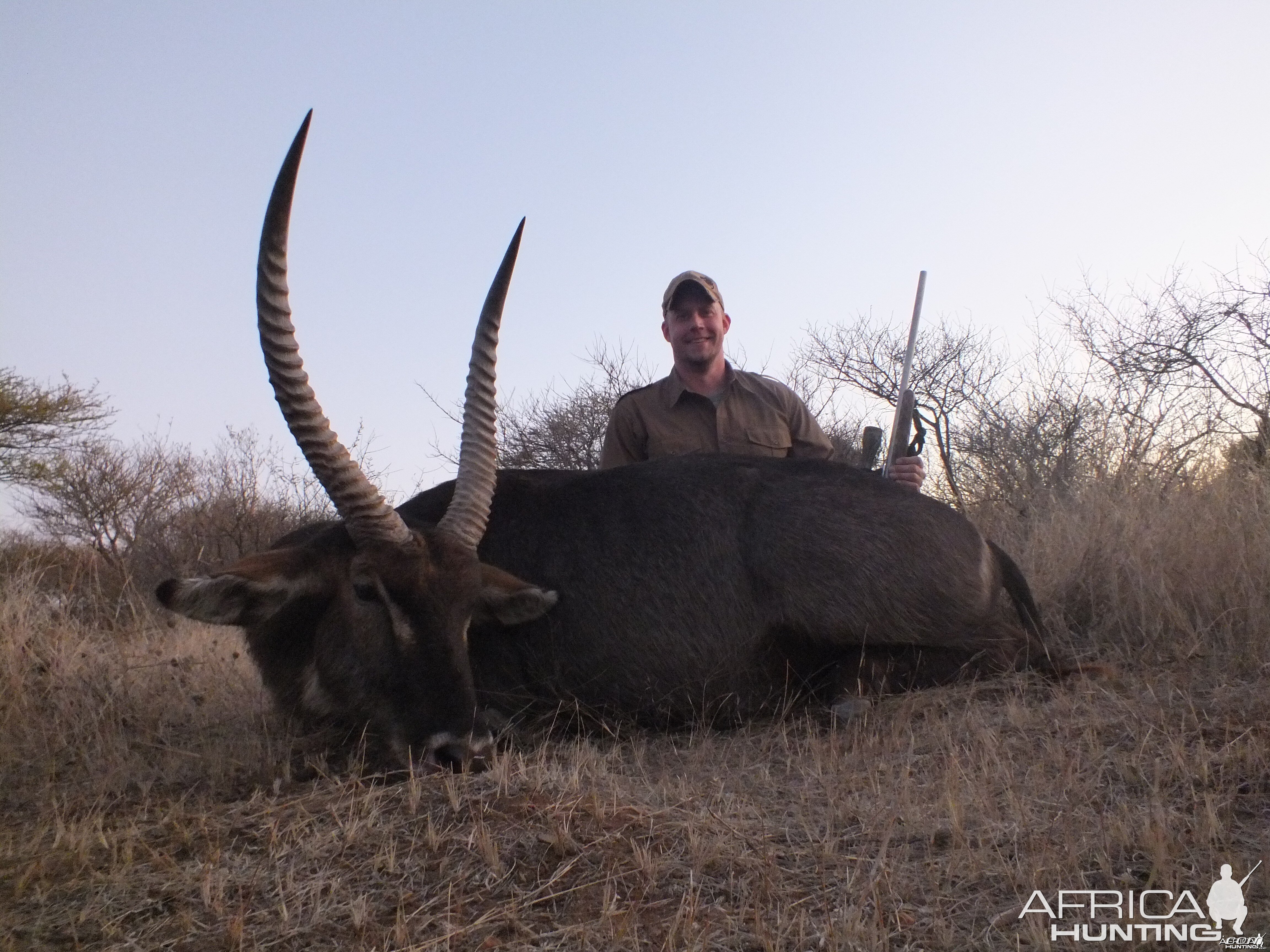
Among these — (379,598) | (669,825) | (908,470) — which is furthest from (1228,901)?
(908,470)

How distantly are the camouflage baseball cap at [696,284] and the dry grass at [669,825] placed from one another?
312 cm

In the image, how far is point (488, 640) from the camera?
3.86 m

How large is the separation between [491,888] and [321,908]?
1.20 feet

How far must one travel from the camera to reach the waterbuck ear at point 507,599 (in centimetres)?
370

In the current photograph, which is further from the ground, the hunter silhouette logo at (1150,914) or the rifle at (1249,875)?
the rifle at (1249,875)

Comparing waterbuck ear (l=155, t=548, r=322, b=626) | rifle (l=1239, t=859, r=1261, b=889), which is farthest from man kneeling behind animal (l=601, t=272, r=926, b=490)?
rifle (l=1239, t=859, r=1261, b=889)

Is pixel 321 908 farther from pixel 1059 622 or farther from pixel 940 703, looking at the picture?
pixel 1059 622

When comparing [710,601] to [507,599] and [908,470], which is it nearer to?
[507,599]

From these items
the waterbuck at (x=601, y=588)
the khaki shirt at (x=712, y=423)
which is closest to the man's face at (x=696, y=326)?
the khaki shirt at (x=712, y=423)

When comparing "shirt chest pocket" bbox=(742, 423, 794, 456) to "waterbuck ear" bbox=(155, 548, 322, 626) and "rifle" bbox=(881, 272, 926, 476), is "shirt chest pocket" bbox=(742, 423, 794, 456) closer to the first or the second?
"rifle" bbox=(881, 272, 926, 476)

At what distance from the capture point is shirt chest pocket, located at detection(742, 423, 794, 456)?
6207mm

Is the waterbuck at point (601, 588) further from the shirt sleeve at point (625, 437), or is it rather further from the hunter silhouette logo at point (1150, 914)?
the shirt sleeve at point (625, 437)

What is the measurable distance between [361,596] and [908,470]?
3.51m

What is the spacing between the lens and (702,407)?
6352 mm
